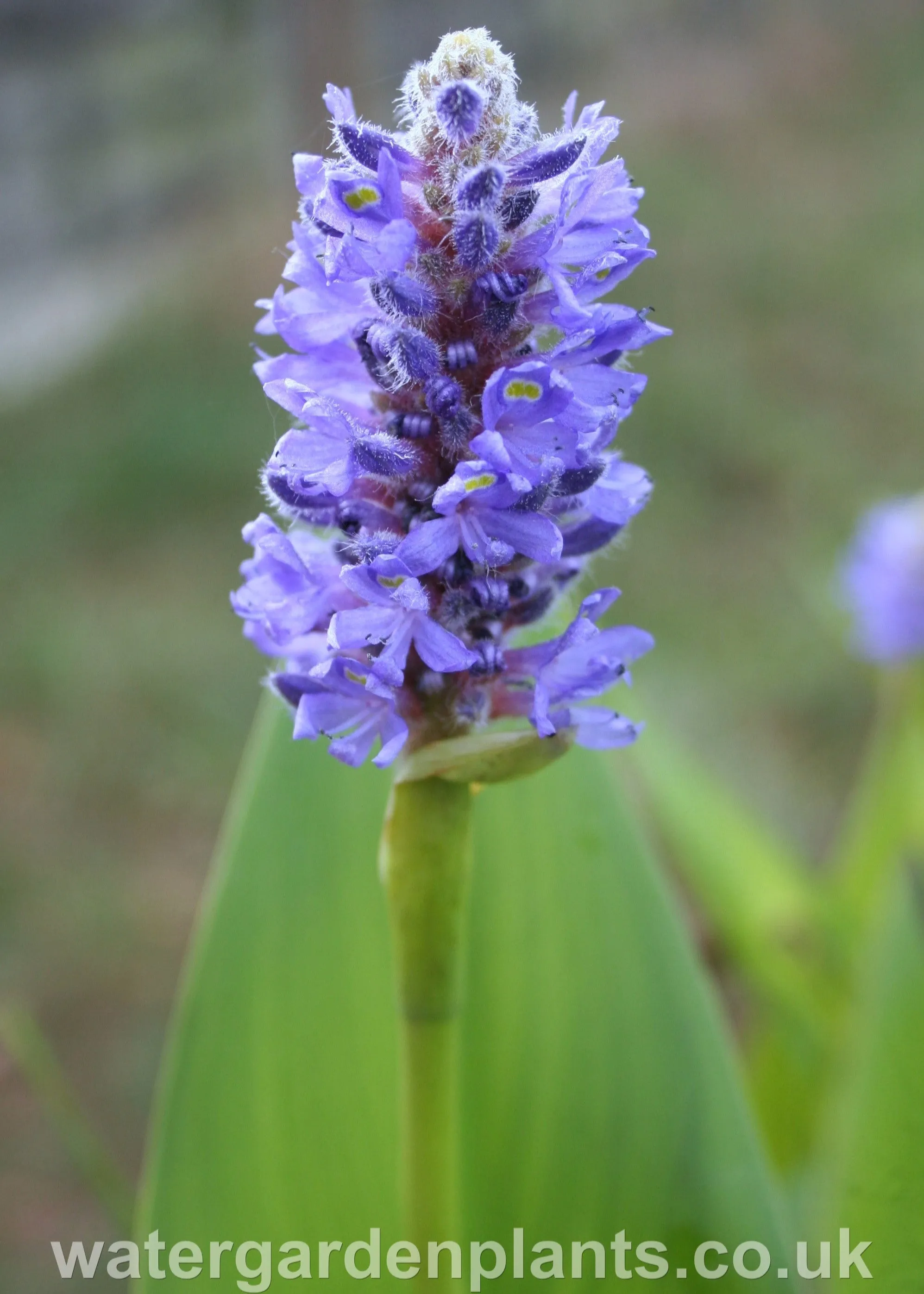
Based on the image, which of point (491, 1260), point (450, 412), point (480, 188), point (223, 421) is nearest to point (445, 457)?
point (450, 412)

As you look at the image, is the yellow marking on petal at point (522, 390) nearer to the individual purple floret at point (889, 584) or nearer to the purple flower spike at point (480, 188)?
the purple flower spike at point (480, 188)

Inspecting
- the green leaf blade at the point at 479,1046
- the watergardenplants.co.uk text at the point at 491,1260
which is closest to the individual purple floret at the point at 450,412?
the green leaf blade at the point at 479,1046

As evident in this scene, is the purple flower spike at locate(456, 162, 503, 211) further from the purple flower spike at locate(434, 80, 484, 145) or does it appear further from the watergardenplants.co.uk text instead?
the watergardenplants.co.uk text

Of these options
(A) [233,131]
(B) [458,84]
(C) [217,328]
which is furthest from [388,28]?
(B) [458,84]

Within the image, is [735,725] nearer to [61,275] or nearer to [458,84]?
[458,84]

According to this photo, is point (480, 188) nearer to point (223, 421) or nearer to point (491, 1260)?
point (491, 1260)
